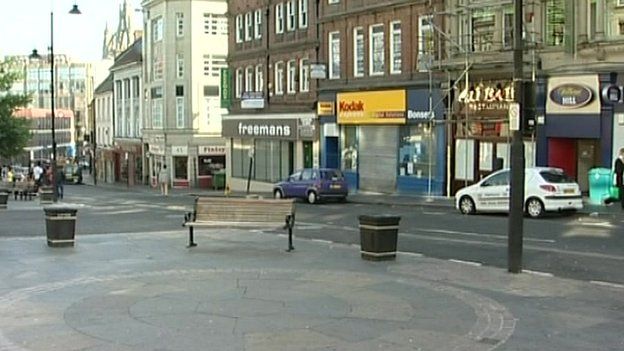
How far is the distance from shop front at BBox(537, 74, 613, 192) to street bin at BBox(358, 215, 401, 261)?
1705 centimetres

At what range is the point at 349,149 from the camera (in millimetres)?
43969

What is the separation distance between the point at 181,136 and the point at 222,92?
33.2 ft

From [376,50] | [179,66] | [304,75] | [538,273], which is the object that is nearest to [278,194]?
[376,50]

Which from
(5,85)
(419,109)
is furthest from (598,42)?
(5,85)

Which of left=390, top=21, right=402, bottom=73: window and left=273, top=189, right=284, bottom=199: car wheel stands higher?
left=390, top=21, right=402, bottom=73: window

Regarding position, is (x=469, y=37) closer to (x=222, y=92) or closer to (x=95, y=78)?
(x=222, y=92)

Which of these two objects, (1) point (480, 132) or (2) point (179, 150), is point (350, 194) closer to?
(1) point (480, 132)

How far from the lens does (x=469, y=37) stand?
116ft

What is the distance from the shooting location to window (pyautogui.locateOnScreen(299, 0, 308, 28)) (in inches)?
1890

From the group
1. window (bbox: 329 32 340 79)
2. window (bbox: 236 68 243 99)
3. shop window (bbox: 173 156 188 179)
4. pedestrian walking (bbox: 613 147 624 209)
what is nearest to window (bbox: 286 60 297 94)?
window (bbox: 329 32 340 79)

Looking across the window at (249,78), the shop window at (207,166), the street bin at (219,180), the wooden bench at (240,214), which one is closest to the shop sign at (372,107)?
the window at (249,78)

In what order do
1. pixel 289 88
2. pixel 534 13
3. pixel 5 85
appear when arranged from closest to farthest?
pixel 534 13
pixel 289 88
pixel 5 85

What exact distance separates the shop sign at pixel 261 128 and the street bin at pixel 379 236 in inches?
1310

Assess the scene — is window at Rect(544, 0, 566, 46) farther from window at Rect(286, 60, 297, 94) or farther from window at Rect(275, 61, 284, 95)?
window at Rect(275, 61, 284, 95)
